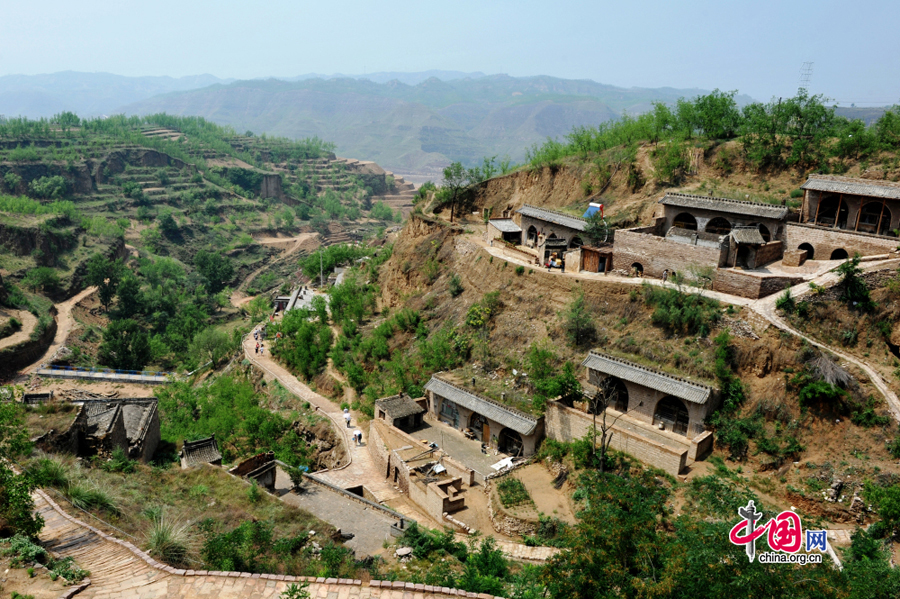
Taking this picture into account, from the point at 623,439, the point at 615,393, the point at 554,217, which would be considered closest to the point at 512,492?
the point at 623,439

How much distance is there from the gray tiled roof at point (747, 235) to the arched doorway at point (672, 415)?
862 cm

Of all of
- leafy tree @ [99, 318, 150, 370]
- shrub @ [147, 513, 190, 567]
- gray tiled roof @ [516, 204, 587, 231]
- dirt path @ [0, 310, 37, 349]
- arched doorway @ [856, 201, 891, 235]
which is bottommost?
leafy tree @ [99, 318, 150, 370]

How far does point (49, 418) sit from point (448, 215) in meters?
28.8

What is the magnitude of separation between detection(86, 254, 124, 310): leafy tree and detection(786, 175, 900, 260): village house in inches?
2342

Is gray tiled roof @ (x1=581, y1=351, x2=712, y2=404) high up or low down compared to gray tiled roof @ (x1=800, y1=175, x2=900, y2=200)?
down

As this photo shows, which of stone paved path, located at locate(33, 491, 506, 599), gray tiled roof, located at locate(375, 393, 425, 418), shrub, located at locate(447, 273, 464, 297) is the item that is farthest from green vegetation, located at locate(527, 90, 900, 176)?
stone paved path, located at locate(33, 491, 506, 599)

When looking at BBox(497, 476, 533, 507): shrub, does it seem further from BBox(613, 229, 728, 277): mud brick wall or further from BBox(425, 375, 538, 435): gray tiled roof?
BBox(613, 229, 728, 277): mud brick wall

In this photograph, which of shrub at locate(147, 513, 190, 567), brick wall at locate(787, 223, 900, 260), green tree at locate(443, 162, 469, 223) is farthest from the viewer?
green tree at locate(443, 162, 469, 223)

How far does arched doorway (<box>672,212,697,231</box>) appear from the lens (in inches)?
1198

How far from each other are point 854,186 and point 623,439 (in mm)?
16226

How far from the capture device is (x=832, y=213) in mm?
27859

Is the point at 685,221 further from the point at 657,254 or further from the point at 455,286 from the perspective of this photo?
the point at 455,286

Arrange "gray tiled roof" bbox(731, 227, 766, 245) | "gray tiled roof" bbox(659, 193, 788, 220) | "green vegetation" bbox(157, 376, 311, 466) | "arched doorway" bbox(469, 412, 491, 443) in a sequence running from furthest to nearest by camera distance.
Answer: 1. "green vegetation" bbox(157, 376, 311, 466)
2. "gray tiled roof" bbox(659, 193, 788, 220)
3. "gray tiled roof" bbox(731, 227, 766, 245)
4. "arched doorway" bbox(469, 412, 491, 443)

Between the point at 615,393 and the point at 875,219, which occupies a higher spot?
the point at 875,219
